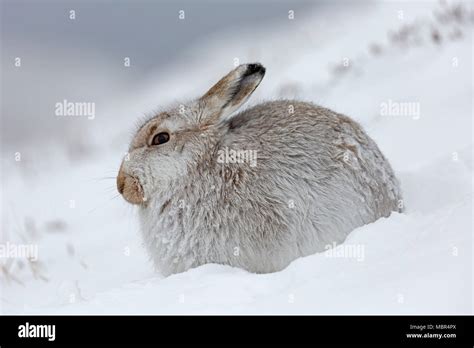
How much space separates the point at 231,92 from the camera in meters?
5.98

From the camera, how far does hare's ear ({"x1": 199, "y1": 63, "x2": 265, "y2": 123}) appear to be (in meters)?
5.87

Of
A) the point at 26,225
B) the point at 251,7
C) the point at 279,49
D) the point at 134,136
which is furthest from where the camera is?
the point at 251,7

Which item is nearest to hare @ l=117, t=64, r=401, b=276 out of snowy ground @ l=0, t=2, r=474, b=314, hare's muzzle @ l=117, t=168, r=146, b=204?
hare's muzzle @ l=117, t=168, r=146, b=204

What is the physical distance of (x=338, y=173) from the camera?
568 centimetres

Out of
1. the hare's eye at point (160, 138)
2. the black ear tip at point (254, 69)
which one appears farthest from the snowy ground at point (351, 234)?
the black ear tip at point (254, 69)

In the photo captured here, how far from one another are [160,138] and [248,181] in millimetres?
763

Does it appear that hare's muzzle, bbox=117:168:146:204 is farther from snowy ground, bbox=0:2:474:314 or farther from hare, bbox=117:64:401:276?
snowy ground, bbox=0:2:474:314

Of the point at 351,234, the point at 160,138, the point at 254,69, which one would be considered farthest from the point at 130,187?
the point at 351,234

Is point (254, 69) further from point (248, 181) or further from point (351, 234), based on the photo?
point (351, 234)

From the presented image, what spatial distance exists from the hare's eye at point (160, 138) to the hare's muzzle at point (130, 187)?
0.30 metres
